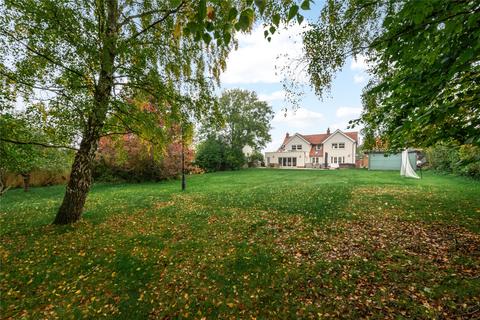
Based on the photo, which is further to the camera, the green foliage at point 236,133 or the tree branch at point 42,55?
the green foliage at point 236,133

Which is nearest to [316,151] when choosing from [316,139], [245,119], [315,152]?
[315,152]

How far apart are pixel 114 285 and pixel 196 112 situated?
458 cm

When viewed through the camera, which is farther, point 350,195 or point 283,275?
point 350,195

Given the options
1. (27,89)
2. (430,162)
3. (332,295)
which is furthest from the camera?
(430,162)

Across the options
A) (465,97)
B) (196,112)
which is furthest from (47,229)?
(465,97)

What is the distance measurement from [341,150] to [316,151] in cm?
474

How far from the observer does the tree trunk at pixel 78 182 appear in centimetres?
601

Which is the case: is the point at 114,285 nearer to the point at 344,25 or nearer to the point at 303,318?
the point at 303,318

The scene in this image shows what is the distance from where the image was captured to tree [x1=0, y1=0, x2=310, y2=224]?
4438 mm

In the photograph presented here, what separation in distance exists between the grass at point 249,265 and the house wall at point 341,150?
3282 centimetres

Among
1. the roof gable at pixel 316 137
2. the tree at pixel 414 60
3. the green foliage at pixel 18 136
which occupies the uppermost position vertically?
the roof gable at pixel 316 137

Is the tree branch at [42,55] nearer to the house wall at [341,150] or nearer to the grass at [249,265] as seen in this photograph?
the grass at [249,265]

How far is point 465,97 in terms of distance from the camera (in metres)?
3.54

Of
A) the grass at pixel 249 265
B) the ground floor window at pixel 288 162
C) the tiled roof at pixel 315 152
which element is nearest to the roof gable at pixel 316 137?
the tiled roof at pixel 315 152
